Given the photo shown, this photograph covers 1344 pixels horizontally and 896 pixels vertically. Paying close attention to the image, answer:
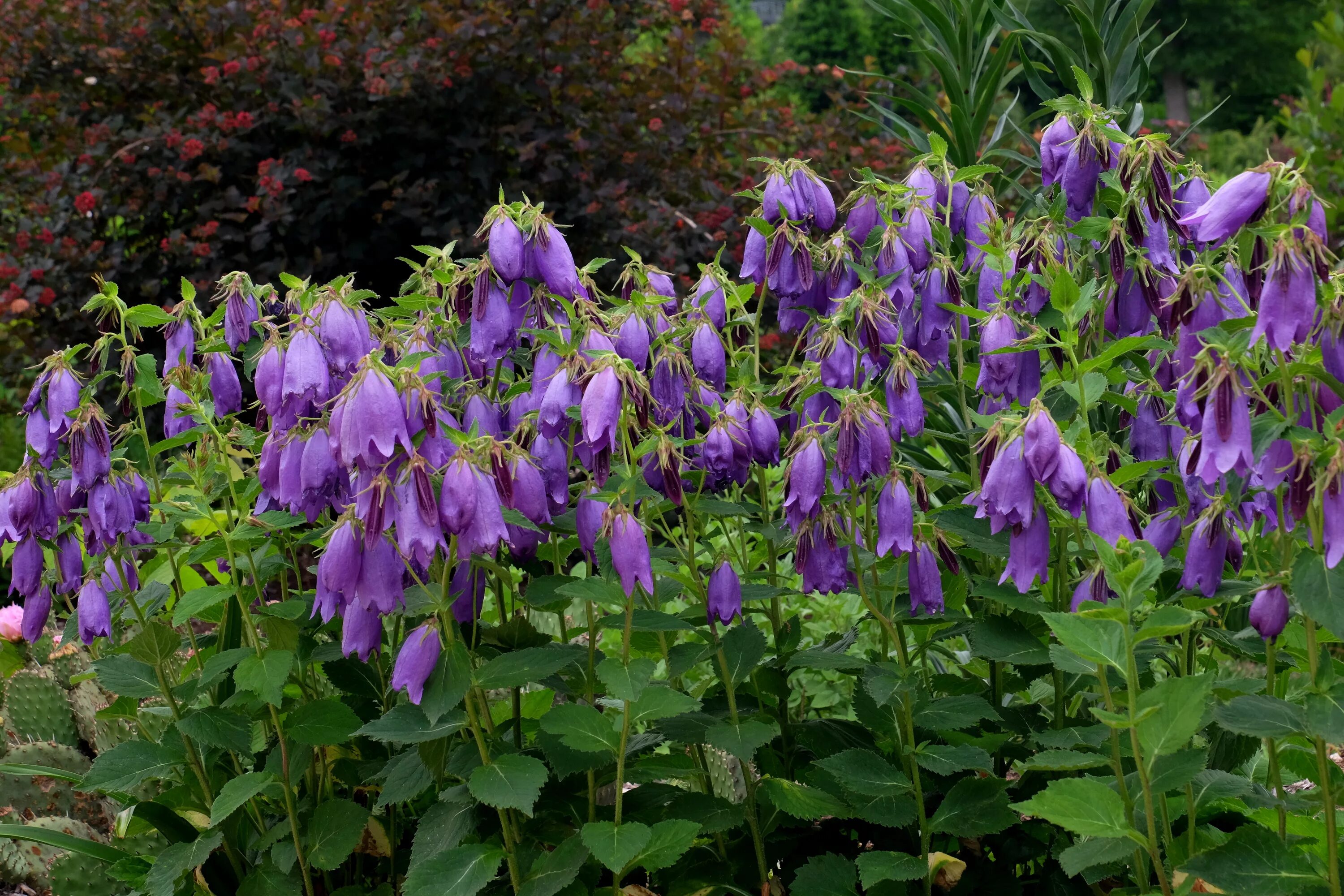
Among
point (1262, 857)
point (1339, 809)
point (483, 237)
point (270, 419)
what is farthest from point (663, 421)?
point (1339, 809)

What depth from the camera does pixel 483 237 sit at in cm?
184

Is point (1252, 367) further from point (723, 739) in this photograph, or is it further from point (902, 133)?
point (902, 133)

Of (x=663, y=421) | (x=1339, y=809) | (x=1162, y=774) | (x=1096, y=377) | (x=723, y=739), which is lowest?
(x=1339, y=809)

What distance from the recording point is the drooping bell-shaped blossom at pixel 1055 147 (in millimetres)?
1954

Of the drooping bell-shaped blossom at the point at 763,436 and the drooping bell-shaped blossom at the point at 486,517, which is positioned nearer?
the drooping bell-shaped blossom at the point at 486,517

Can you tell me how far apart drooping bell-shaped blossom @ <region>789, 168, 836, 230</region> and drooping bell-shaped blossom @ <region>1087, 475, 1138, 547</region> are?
2.28 feet

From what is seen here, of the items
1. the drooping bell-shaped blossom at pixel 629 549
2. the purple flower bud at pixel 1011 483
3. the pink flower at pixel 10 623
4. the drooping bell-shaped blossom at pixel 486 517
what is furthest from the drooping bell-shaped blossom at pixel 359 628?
the pink flower at pixel 10 623

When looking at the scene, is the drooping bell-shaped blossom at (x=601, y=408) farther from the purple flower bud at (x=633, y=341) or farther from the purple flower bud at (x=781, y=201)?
the purple flower bud at (x=781, y=201)

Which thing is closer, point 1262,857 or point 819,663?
point 1262,857

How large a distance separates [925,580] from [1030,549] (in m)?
0.21

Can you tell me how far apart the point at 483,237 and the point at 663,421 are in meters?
0.40

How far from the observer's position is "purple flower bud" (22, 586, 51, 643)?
7.10 ft

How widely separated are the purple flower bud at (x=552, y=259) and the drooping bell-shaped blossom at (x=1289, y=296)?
95cm

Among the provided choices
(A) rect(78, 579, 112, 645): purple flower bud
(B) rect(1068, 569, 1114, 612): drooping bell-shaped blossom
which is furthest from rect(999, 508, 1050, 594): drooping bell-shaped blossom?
(A) rect(78, 579, 112, 645): purple flower bud
